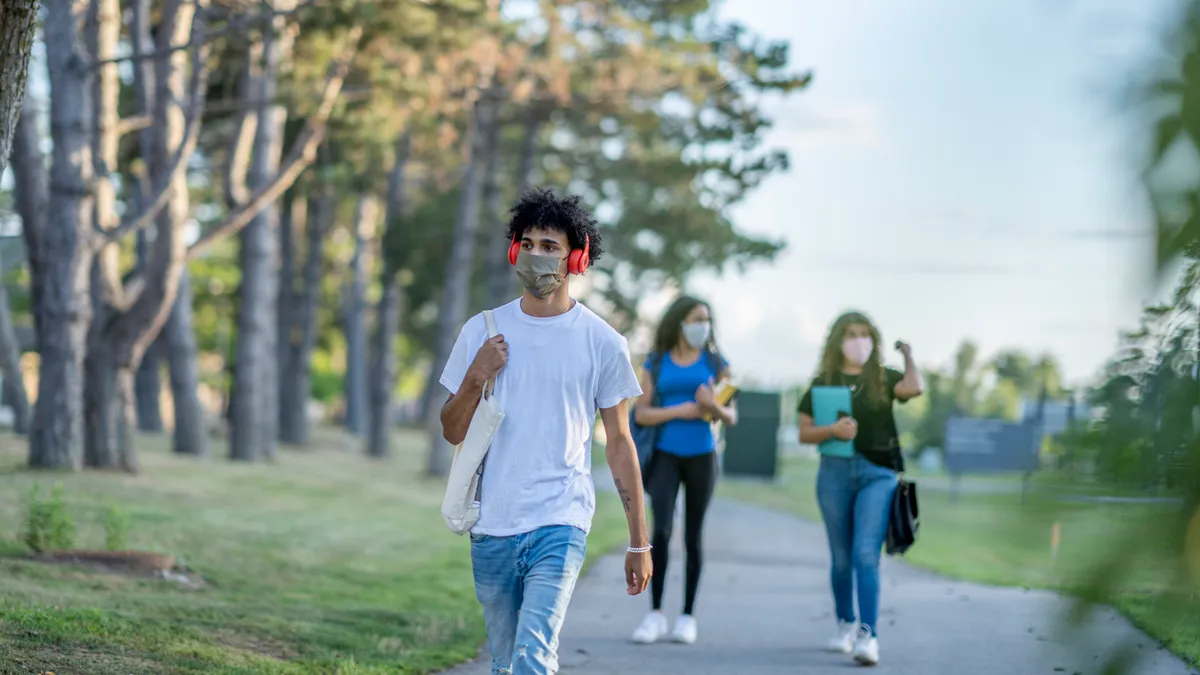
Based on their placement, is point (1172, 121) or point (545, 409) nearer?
point (1172, 121)

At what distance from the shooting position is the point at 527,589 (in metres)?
5.00

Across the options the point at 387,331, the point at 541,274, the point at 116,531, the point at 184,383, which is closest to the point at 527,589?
the point at 541,274

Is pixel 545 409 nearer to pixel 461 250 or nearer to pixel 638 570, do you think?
pixel 638 570

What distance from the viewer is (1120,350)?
208 cm

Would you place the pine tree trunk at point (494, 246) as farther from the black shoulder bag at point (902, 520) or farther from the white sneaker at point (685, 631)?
the black shoulder bag at point (902, 520)

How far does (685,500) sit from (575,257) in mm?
4567

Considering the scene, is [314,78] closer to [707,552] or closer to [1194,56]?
[707,552]

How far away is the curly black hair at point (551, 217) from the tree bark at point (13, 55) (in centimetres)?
286

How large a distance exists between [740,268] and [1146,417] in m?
34.9

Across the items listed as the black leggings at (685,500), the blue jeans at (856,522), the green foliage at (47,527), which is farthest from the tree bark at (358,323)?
the blue jeans at (856,522)

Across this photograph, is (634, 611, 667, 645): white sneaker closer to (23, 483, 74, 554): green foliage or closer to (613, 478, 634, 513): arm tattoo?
(23, 483, 74, 554): green foliage

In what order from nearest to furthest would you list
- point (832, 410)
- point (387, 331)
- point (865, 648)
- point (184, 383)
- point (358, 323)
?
1. point (865, 648)
2. point (832, 410)
3. point (184, 383)
4. point (387, 331)
5. point (358, 323)

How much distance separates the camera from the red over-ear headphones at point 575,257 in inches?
209

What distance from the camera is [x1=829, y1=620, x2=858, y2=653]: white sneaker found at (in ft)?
30.5
